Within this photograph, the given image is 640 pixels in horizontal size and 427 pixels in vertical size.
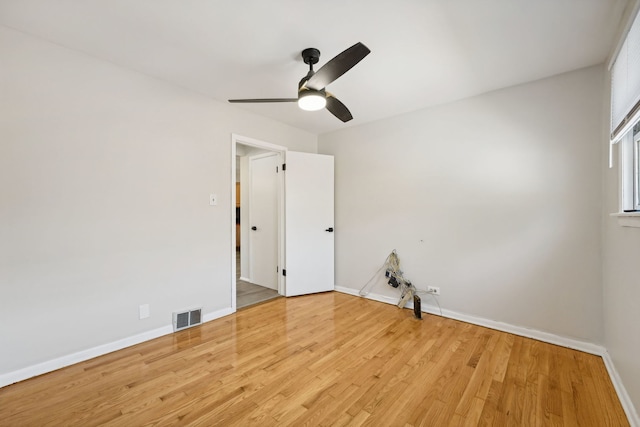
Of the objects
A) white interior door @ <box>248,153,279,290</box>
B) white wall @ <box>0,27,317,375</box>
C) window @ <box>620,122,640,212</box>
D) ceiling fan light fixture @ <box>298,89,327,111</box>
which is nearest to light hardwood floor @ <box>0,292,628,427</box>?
white wall @ <box>0,27,317,375</box>

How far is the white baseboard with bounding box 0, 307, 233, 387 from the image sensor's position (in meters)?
1.87

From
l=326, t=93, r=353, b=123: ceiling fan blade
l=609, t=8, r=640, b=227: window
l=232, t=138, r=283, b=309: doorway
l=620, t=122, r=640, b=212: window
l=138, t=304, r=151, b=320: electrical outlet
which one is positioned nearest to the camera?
l=609, t=8, r=640, b=227: window

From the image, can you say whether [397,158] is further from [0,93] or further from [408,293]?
[0,93]

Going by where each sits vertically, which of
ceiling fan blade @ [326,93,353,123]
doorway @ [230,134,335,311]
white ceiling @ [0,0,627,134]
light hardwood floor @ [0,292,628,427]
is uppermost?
white ceiling @ [0,0,627,134]

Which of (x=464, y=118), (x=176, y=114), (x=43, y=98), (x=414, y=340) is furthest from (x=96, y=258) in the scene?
(x=464, y=118)

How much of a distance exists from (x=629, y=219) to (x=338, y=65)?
6.48 feet

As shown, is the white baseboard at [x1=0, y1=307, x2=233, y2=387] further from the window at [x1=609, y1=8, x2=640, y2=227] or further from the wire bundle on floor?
the window at [x1=609, y1=8, x2=640, y2=227]

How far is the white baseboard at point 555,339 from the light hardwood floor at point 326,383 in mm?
59

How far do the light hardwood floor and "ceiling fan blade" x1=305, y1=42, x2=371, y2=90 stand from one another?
6.90 ft

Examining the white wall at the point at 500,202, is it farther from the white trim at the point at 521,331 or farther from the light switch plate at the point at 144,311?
the light switch plate at the point at 144,311

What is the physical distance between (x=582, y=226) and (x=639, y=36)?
1.53 meters

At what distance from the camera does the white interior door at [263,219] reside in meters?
4.17

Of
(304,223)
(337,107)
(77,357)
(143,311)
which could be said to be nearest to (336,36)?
(337,107)

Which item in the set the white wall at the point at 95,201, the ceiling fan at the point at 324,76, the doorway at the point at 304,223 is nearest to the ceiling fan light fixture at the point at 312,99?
the ceiling fan at the point at 324,76
